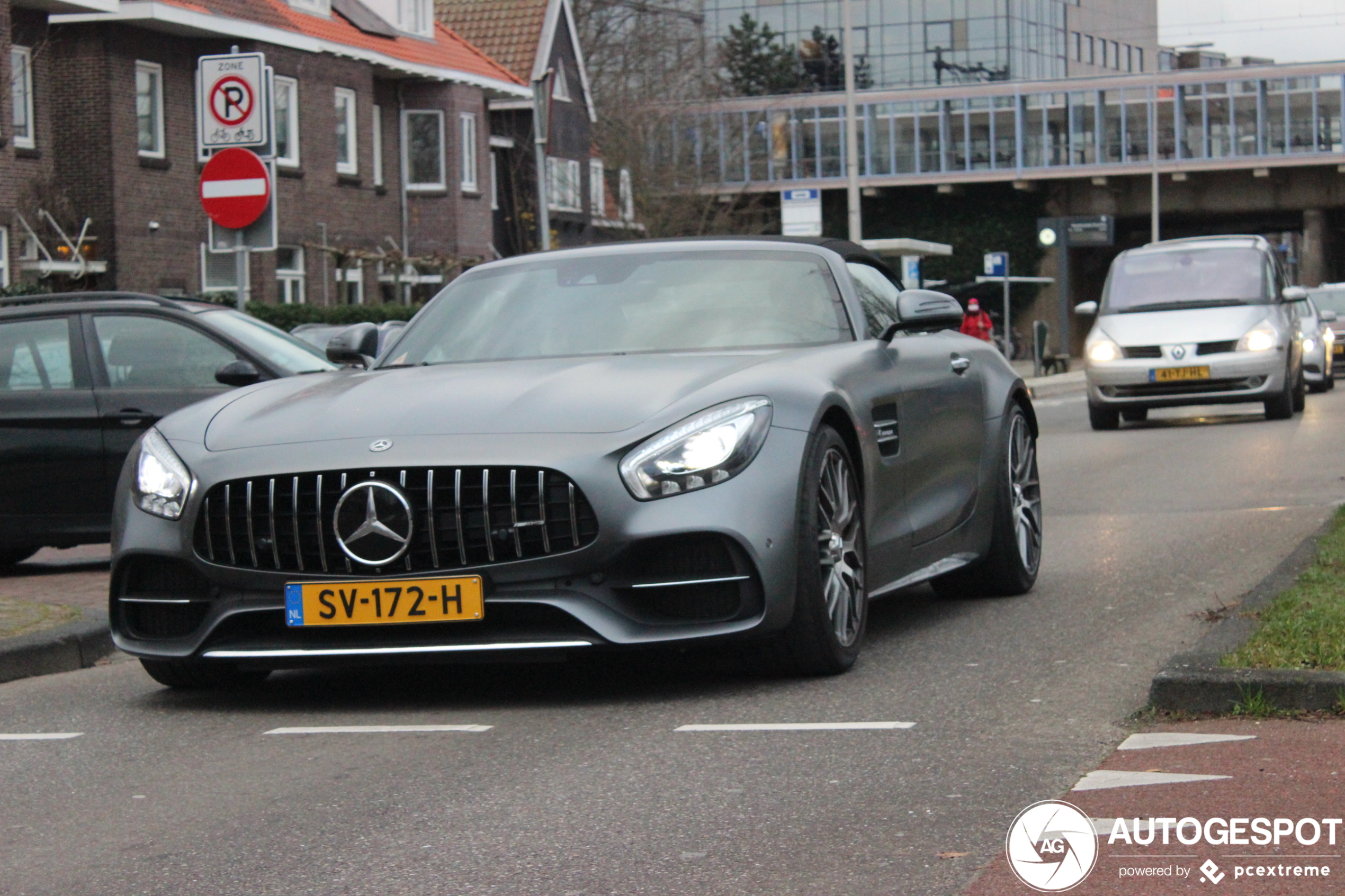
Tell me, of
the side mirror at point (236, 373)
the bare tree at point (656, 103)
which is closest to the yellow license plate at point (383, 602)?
the side mirror at point (236, 373)

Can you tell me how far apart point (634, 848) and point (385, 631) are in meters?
1.94

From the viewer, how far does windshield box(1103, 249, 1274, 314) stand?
73.5ft

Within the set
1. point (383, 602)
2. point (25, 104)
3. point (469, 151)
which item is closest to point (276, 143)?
point (25, 104)

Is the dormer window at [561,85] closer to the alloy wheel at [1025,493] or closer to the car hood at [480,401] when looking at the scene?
the alloy wheel at [1025,493]

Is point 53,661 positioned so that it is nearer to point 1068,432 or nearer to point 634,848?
point 634,848

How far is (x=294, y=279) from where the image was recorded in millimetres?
39000

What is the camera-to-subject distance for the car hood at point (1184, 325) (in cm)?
2167

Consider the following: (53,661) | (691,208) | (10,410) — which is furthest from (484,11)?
(53,661)

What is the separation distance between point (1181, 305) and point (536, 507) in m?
17.5

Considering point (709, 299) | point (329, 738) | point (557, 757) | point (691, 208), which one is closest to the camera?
point (557, 757)

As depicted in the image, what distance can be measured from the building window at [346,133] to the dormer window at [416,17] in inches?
165

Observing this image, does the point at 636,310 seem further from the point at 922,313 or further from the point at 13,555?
the point at 13,555

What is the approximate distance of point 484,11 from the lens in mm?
54156
